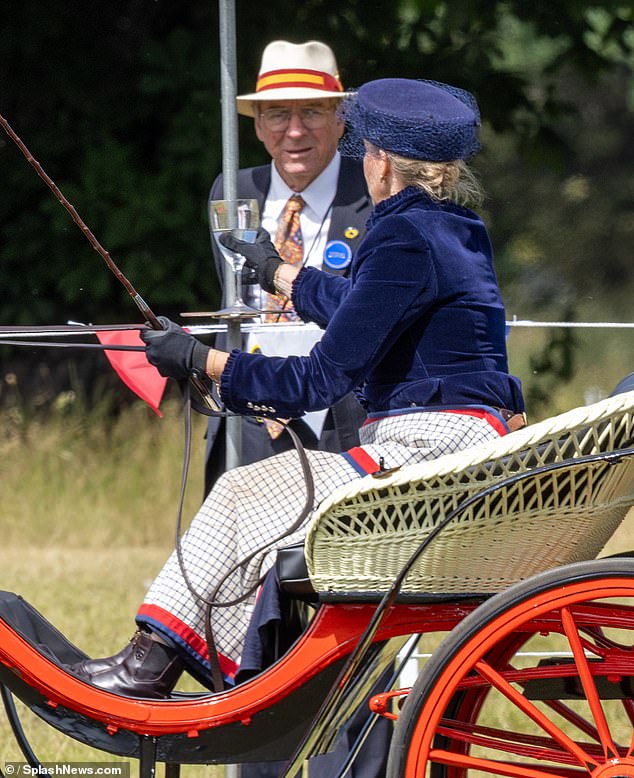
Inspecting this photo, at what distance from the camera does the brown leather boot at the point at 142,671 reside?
2.73 meters

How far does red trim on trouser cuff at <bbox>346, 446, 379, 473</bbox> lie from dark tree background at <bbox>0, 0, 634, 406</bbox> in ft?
14.0

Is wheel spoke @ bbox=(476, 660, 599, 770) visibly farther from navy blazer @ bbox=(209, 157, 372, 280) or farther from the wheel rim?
navy blazer @ bbox=(209, 157, 372, 280)

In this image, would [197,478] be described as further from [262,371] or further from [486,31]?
[262,371]

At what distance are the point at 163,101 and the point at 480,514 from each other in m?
5.18

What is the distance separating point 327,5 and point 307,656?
507 cm

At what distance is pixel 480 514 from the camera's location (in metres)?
2.46

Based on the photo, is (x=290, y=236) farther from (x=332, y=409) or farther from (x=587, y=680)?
(x=587, y=680)

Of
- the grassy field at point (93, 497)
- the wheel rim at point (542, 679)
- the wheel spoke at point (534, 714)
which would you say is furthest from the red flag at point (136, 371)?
the grassy field at point (93, 497)

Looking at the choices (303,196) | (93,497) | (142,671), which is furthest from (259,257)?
(93,497)

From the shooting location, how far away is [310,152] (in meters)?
3.73

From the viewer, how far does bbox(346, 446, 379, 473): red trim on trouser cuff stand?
8.87 feet

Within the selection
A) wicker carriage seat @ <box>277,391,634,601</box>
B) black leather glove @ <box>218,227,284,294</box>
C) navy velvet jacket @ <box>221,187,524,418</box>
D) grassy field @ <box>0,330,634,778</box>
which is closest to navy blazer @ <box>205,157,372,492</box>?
black leather glove @ <box>218,227,284,294</box>

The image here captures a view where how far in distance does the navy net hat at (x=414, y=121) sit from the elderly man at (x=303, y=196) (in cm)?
87

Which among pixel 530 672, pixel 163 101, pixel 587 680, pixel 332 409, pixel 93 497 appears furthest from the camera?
pixel 163 101
